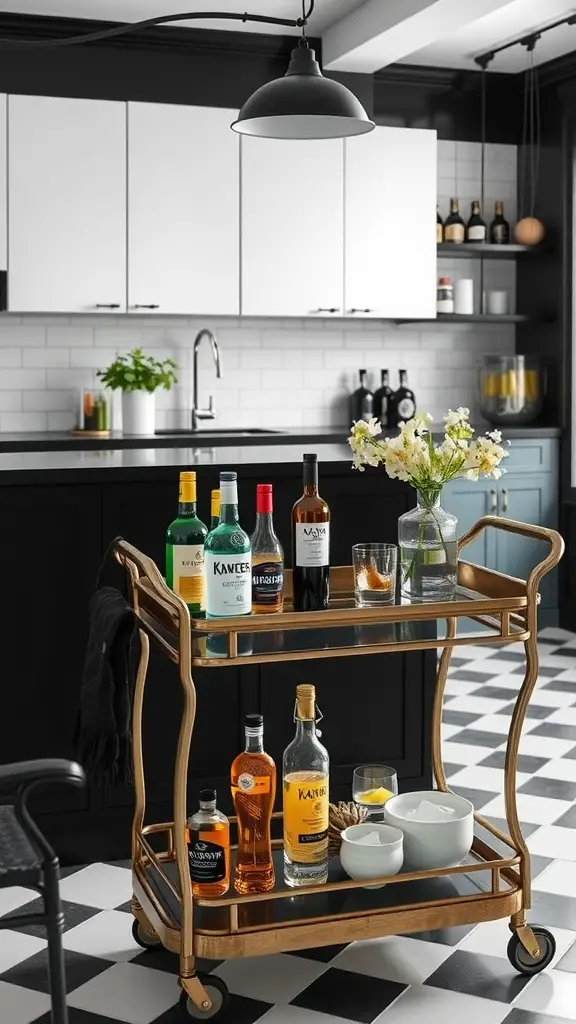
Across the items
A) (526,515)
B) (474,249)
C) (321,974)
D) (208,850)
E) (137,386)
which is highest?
(474,249)

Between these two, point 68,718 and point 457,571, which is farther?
point 68,718

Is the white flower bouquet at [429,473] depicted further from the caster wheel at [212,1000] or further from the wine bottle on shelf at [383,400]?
the wine bottle on shelf at [383,400]

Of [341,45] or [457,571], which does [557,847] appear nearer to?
[457,571]

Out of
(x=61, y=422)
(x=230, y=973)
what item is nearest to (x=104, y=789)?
(x=230, y=973)

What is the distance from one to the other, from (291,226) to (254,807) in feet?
12.7

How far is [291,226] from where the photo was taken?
5.86m

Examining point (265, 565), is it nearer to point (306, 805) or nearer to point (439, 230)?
point (306, 805)

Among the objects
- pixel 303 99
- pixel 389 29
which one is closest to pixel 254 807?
pixel 303 99

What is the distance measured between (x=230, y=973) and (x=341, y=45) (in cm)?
439

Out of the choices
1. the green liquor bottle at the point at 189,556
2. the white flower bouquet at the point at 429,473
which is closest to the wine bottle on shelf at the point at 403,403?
the white flower bouquet at the point at 429,473

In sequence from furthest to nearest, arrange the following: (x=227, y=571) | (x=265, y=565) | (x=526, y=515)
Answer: (x=526, y=515), (x=265, y=565), (x=227, y=571)

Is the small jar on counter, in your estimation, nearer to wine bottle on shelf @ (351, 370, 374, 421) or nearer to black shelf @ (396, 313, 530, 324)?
black shelf @ (396, 313, 530, 324)

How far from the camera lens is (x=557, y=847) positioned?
336 cm

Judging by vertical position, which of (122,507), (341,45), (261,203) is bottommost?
(122,507)
